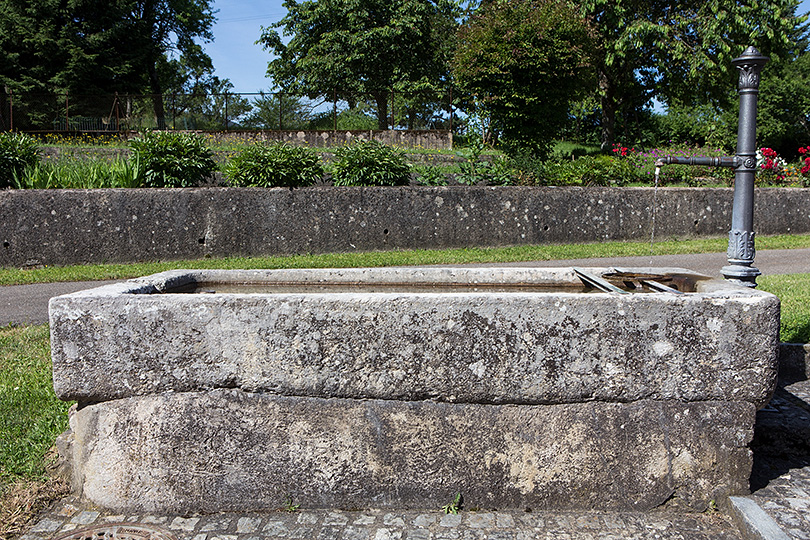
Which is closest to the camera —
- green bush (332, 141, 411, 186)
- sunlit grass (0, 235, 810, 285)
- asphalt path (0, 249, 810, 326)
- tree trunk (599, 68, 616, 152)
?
asphalt path (0, 249, 810, 326)

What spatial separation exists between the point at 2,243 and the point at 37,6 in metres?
15.5

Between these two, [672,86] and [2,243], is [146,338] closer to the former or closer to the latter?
[2,243]

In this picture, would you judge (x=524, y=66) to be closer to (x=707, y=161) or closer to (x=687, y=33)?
(x=687, y=33)

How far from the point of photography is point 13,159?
8.89m

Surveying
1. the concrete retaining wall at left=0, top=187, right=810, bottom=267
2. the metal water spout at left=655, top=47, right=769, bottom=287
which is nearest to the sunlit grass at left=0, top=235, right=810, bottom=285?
the concrete retaining wall at left=0, top=187, right=810, bottom=267

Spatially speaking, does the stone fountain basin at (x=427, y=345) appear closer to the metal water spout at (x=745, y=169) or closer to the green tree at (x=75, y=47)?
the metal water spout at (x=745, y=169)

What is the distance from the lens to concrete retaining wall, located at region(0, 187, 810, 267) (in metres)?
8.41

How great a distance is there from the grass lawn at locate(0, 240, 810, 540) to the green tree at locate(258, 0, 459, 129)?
15134 millimetres

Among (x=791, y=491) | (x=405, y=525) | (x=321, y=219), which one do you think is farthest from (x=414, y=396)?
(x=321, y=219)

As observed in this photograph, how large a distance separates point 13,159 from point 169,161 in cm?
222

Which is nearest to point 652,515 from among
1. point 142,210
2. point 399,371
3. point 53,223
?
point 399,371

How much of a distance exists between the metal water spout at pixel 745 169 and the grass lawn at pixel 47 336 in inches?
Result: 54.4

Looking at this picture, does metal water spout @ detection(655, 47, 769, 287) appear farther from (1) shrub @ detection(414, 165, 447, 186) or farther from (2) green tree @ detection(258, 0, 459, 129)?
(2) green tree @ detection(258, 0, 459, 129)

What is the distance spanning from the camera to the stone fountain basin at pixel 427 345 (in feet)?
7.66
